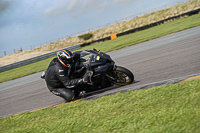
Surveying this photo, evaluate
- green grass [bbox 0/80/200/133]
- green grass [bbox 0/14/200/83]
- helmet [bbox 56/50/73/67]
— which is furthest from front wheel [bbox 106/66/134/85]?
green grass [bbox 0/14/200/83]

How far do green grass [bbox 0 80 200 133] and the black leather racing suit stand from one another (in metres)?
0.73

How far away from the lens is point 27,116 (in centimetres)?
612

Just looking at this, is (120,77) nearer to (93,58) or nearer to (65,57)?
(93,58)

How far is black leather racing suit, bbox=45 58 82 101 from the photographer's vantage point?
6.45m

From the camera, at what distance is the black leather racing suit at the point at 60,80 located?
21.2ft

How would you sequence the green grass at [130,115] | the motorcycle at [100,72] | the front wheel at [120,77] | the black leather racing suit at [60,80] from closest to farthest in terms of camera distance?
the green grass at [130,115] → the motorcycle at [100,72] → the front wheel at [120,77] → the black leather racing suit at [60,80]

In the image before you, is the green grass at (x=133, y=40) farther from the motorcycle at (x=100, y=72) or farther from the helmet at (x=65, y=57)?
the helmet at (x=65, y=57)

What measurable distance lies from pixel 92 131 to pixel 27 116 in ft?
9.68

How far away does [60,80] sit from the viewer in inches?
257

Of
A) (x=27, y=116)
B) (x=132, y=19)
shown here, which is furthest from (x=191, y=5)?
(x=27, y=116)

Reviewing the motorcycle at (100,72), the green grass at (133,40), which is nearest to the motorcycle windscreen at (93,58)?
the motorcycle at (100,72)

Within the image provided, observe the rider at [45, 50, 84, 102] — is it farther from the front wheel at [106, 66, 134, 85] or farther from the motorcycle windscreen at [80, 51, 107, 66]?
the front wheel at [106, 66, 134, 85]

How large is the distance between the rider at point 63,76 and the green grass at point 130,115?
29.8 inches

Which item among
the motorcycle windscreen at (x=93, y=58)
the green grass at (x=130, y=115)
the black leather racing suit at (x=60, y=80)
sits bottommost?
the green grass at (x=130, y=115)
